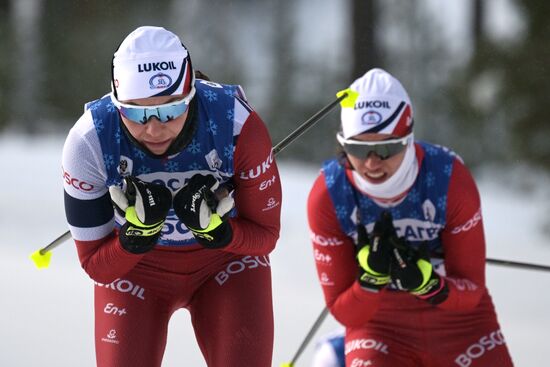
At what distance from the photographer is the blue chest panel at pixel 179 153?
331cm

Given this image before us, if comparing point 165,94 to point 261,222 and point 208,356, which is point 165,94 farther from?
point 208,356

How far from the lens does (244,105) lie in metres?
3.42

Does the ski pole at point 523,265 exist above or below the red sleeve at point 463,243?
below

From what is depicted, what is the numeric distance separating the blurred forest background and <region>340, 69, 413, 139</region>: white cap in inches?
242

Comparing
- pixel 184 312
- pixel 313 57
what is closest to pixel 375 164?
pixel 184 312

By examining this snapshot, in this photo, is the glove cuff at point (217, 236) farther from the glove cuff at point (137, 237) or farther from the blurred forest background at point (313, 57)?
the blurred forest background at point (313, 57)

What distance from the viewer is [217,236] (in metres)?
3.30

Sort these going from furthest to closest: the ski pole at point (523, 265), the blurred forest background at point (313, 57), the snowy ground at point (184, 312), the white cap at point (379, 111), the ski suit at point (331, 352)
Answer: the blurred forest background at point (313, 57)
the snowy ground at point (184, 312)
the ski pole at point (523, 265)
the ski suit at point (331, 352)
the white cap at point (379, 111)

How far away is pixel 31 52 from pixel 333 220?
10874 millimetres

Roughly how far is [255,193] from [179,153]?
0.95 feet

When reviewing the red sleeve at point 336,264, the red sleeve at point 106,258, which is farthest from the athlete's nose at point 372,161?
the red sleeve at point 106,258

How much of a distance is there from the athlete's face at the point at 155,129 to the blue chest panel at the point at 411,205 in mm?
858

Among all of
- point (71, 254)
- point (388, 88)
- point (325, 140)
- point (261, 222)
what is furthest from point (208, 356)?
point (325, 140)

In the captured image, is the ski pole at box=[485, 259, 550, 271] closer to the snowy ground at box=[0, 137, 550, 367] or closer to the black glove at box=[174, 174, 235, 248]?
the snowy ground at box=[0, 137, 550, 367]
